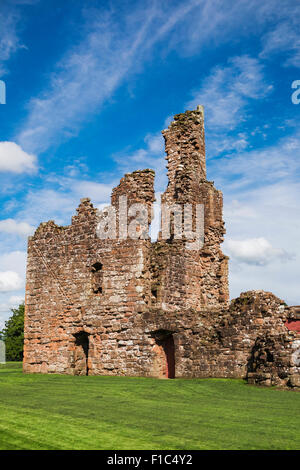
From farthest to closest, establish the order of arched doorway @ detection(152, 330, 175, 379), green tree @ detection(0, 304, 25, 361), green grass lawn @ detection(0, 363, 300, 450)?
green tree @ detection(0, 304, 25, 361), arched doorway @ detection(152, 330, 175, 379), green grass lawn @ detection(0, 363, 300, 450)

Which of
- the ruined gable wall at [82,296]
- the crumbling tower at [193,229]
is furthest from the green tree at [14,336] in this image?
the crumbling tower at [193,229]

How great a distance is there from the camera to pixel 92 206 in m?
18.5

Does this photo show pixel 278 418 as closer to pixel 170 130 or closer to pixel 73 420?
pixel 73 420

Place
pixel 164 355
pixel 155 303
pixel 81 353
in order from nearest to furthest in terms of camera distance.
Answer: pixel 164 355 < pixel 155 303 < pixel 81 353

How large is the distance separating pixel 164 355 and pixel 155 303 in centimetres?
174

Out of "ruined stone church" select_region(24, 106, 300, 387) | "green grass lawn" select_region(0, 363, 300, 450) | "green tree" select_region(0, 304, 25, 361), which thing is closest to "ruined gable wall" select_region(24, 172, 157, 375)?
"ruined stone church" select_region(24, 106, 300, 387)

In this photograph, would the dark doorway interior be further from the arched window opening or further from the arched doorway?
the arched doorway

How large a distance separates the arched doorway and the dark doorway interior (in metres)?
3.48

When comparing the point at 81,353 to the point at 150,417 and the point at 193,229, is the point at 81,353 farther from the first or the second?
the point at 150,417

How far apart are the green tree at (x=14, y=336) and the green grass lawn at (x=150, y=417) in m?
27.7

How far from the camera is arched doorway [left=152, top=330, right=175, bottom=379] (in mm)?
15594

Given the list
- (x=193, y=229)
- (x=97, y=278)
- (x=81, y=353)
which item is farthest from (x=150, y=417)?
(x=193, y=229)

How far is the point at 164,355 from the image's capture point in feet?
52.5

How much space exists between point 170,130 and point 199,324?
345 inches
